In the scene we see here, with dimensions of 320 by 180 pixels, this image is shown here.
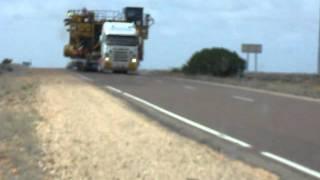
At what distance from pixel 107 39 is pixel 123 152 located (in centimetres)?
5433

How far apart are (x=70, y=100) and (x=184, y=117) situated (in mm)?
6942

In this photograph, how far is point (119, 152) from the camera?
1385 centimetres

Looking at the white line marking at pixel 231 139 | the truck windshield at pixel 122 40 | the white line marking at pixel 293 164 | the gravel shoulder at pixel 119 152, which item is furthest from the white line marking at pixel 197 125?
the truck windshield at pixel 122 40

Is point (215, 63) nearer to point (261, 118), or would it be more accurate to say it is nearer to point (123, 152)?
point (261, 118)

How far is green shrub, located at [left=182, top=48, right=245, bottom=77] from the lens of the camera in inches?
3120

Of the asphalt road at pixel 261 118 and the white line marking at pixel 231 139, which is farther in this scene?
the asphalt road at pixel 261 118

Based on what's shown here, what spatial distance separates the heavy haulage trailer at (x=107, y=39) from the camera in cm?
6819

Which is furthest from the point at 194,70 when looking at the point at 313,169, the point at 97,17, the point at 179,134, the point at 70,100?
the point at 313,169

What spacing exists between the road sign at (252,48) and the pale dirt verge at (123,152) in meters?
A: 60.2

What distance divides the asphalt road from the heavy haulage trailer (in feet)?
103

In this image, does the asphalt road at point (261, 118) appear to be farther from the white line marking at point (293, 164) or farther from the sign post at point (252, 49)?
the sign post at point (252, 49)

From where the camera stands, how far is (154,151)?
14180 millimetres

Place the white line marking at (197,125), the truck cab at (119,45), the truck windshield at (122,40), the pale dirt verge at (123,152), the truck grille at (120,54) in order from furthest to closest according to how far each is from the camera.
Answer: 1. the truck grille at (120,54)
2. the truck cab at (119,45)
3. the truck windshield at (122,40)
4. the white line marking at (197,125)
5. the pale dirt verge at (123,152)

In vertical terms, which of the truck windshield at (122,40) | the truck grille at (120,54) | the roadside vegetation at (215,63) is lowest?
the roadside vegetation at (215,63)
